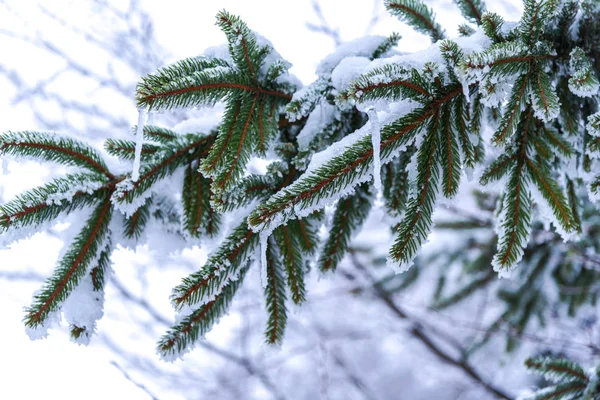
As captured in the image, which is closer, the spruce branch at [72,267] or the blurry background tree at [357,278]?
the spruce branch at [72,267]

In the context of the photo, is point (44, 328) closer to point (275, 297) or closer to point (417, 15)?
point (275, 297)

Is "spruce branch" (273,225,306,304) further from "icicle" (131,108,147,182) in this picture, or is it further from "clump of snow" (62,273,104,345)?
"clump of snow" (62,273,104,345)

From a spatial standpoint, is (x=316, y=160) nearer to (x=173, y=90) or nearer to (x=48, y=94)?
(x=173, y=90)

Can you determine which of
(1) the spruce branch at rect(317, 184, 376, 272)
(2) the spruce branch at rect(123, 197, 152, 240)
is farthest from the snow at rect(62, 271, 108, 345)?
(1) the spruce branch at rect(317, 184, 376, 272)

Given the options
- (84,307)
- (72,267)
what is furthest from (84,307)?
(72,267)

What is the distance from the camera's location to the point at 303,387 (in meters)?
11.1

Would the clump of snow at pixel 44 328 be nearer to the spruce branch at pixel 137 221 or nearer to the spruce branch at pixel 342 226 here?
the spruce branch at pixel 137 221

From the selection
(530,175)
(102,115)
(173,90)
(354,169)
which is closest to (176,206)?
(173,90)

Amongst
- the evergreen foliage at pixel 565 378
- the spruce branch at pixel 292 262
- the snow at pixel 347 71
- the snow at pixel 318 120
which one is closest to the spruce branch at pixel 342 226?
the spruce branch at pixel 292 262

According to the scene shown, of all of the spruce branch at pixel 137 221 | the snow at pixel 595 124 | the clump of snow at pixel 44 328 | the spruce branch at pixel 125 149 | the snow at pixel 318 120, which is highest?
the snow at pixel 318 120

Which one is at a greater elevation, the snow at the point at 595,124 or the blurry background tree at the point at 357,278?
the blurry background tree at the point at 357,278

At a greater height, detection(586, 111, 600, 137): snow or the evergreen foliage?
detection(586, 111, 600, 137): snow

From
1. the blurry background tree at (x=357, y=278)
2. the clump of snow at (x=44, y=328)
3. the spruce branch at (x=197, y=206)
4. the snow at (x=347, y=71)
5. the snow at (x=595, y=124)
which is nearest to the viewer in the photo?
the snow at (x=595, y=124)

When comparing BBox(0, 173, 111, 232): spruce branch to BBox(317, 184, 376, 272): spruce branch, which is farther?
BBox(317, 184, 376, 272): spruce branch
